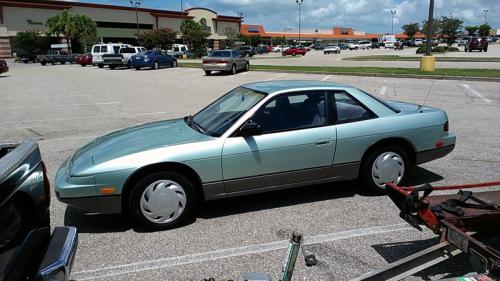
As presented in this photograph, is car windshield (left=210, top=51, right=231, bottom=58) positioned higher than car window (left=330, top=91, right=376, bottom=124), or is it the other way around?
car windshield (left=210, top=51, right=231, bottom=58)

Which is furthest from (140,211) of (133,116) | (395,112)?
(133,116)

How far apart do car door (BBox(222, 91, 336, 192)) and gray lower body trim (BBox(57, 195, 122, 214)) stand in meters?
1.11

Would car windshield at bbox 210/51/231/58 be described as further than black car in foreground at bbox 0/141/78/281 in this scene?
Yes

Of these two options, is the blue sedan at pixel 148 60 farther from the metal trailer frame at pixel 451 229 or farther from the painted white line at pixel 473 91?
the metal trailer frame at pixel 451 229

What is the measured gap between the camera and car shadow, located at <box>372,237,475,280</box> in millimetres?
3521

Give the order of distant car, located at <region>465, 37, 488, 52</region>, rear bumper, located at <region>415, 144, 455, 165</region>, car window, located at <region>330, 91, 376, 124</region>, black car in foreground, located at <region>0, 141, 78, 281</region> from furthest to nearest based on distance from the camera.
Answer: distant car, located at <region>465, 37, 488, 52</region>
rear bumper, located at <region>415, 144, 455, 165</region>
car window, located at <region>330, 91, 376, 124</region>
black car in foreground, located at <region>0, 141, 78, 281</region>

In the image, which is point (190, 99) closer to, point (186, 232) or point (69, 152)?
point (69, 152)

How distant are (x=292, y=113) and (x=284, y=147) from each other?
48 cm

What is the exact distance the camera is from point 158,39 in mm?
71125

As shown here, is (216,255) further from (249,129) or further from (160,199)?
(249,129)

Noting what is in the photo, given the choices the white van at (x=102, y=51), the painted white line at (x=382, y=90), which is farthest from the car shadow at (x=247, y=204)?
the white van at (x=102, y=51)

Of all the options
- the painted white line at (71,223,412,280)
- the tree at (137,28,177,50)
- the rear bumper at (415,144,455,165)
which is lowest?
the painted white line at (71,223,412,280)

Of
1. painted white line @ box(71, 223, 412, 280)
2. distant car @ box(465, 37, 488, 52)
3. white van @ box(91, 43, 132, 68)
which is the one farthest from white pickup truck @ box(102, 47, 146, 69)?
distant car @ box(465, 37, 488, 52)

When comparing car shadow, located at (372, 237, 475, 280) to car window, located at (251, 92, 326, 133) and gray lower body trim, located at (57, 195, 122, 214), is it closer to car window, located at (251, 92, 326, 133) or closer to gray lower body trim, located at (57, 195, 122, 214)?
car window, located at (251, 92, 326, 133)
